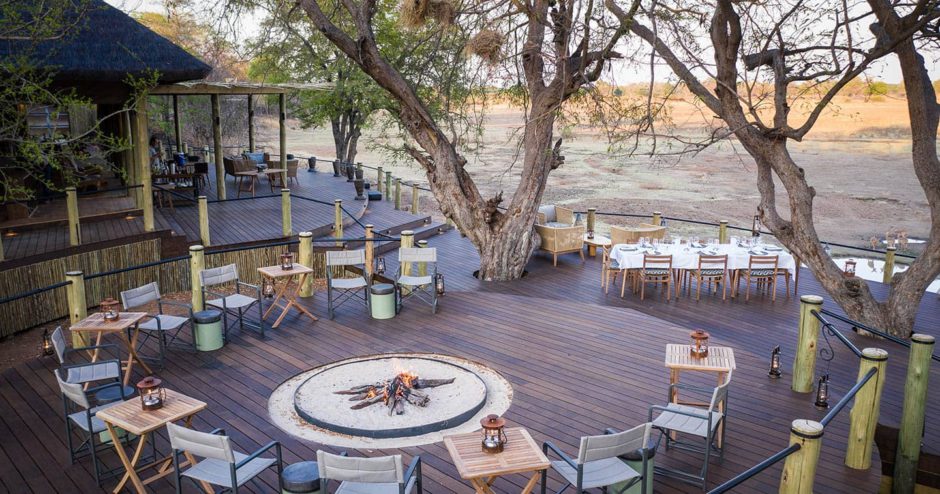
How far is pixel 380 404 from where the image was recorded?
622cm

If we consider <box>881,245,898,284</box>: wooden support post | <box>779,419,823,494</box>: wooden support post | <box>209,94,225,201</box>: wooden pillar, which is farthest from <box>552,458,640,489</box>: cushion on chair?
<box>209,94,225,201</box>: wooden pillar

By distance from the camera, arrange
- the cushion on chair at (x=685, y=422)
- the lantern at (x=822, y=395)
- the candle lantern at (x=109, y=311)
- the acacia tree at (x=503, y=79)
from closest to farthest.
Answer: the cushion on chair at (x=685, y=422)
the lantern at (x=822, y=395)
the candle lantern at (x=109, y=311)
the acacia tree at (x=503, y=79)

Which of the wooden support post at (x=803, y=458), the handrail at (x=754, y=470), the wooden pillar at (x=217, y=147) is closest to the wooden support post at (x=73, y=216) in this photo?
the wooden pillar at (x=217, y=147)

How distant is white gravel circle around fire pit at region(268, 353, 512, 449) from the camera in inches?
227

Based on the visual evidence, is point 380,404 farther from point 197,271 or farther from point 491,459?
point 197,271

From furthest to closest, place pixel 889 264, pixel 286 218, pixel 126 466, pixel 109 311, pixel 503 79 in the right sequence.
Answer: pixel 286 218 < pixel 503 79 < pixel 889 264 < pixel 109 311 < pixel 126 466

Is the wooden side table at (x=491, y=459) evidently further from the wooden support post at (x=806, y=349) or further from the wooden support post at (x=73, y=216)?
the wooden support post at (x=73, y=216)

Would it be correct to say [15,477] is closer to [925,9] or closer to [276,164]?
[925,9]

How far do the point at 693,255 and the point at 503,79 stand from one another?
4.58 meters

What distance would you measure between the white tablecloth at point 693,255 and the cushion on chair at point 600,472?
6627 millimetres

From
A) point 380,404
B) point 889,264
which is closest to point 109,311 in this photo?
point 380,404

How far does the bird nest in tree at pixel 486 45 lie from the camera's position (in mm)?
10781

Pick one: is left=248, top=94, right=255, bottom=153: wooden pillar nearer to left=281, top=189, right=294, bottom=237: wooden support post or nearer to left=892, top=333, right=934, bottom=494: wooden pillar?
left=281, top=189, right=294, bottom=237: wooden support post

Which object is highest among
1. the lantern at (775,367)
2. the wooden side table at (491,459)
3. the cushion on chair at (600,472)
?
the wooden side table at (491,459)
